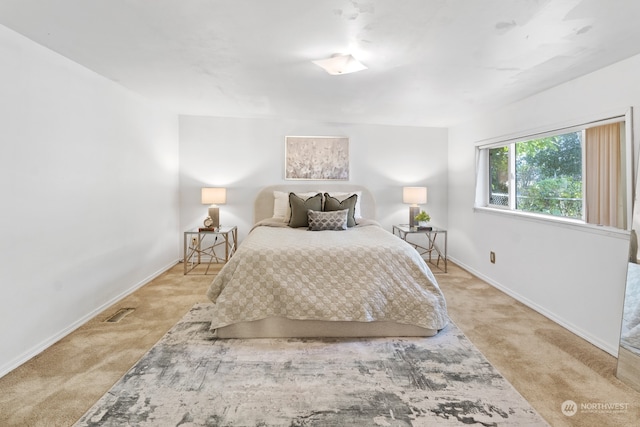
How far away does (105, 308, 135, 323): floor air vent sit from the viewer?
2766 millimetres

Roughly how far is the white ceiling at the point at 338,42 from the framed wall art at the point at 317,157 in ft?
4.71

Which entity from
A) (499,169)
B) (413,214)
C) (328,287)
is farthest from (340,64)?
(413,214)

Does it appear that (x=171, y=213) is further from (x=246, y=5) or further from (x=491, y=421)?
(x=491, y=421)

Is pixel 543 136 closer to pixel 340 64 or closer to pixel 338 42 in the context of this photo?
pixel 340 64

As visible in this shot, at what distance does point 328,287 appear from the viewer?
2.45 meters

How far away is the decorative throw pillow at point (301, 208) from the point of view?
3.83 meters

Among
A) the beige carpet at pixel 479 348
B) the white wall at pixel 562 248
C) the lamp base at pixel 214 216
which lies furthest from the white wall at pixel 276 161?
the beige carpet at pixel 479 348

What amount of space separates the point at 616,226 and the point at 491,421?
1.83 metres

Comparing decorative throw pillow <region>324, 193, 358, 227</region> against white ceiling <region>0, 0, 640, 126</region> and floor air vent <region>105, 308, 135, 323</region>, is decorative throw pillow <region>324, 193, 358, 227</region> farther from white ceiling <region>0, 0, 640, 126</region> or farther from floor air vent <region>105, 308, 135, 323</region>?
floor air vent <region>105, 308, 135, 323</region>

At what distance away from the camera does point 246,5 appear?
1.69 meters

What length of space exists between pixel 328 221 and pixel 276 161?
5.31 ft

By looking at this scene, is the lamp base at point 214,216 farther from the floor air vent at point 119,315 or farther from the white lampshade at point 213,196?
the floor air vent at point 119,315

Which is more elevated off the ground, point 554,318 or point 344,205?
point 344,205

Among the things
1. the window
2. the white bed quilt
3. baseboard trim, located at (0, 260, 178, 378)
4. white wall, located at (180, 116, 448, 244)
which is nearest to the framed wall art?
white wall, located at (180, 116, 448, 244)
